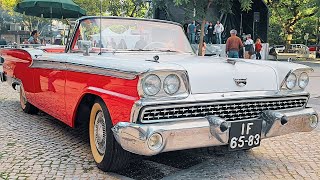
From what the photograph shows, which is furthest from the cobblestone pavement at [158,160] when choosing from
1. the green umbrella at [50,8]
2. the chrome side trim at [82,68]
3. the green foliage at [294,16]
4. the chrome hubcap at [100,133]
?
the green foliage at [294,16]

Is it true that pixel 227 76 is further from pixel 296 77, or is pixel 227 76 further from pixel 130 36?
pixel 130 36

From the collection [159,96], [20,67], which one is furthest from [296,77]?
[20,67]

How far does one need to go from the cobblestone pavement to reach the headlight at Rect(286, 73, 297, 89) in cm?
86

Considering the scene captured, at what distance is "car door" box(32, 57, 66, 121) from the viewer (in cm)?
452

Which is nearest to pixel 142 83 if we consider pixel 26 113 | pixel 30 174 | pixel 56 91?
pixel 30 174

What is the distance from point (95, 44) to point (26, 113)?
9.53 feet

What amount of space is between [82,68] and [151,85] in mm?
1106

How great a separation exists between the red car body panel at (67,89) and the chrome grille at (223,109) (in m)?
0.21

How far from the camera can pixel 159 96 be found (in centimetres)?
314

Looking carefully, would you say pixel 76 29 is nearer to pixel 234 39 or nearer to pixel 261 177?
pixel 261 177

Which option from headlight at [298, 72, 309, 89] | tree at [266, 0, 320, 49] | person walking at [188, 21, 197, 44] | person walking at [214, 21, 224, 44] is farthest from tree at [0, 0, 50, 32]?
headlight at [298, 72, 309, 89]

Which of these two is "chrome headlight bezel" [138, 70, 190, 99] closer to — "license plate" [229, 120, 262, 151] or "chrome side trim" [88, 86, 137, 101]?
"chrome side trim" [88, 86, 137, 101]

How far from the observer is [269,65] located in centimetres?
400

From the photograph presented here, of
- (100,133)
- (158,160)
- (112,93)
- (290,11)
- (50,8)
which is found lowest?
(158,160)
